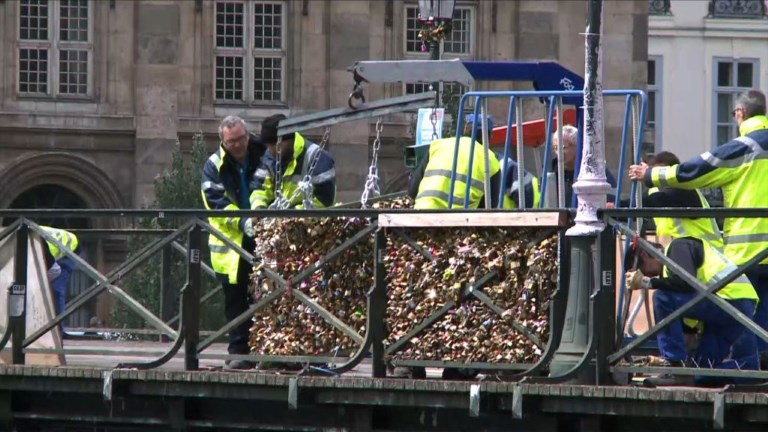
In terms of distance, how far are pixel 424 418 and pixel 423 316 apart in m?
0.65

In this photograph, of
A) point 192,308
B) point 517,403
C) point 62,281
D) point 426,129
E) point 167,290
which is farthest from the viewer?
point 62,281

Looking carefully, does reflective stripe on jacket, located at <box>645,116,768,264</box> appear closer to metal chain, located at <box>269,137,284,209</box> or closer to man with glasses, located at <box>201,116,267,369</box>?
metal chain, located at <box>269,137,284,209</box>

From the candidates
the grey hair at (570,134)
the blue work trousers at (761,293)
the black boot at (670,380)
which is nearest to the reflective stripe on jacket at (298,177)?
the grey hair at (570,134)

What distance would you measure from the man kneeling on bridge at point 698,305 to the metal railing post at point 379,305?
1501mm

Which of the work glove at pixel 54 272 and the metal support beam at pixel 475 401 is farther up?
the work glove at pixel 54 272

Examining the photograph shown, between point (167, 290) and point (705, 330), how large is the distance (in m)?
6.09

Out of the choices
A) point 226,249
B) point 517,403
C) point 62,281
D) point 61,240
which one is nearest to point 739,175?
point 517,403

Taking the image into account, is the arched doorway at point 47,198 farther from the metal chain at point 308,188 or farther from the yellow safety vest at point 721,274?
the yellow safety vest at point 721,274

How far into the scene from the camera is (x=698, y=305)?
41.3ft

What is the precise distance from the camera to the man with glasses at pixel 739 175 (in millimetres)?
13141

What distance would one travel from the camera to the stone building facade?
35.1 meters

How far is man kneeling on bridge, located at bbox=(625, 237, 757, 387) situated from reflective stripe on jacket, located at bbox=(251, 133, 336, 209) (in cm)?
257

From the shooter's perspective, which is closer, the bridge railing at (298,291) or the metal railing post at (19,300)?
the bridge railing at (298,291)

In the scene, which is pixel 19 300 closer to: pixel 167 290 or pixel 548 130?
pixel 167 290
